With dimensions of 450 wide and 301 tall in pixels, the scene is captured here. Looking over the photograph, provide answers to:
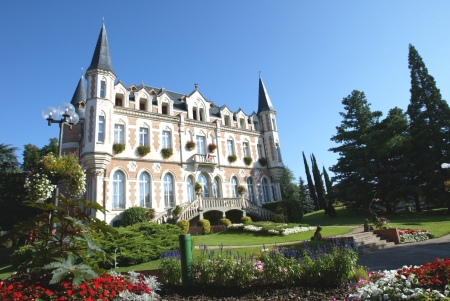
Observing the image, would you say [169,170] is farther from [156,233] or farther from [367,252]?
[367,252]

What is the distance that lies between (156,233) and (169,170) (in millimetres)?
12522

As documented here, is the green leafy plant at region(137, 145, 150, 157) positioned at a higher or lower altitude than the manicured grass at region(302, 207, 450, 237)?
higher

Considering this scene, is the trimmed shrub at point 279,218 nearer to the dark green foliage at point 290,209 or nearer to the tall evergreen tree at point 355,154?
the dark green foliage at point 290,209

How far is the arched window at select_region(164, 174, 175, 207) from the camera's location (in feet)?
73.6

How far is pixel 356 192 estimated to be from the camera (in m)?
26.9

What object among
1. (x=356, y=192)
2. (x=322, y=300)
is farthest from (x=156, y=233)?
(x=356, y=192)

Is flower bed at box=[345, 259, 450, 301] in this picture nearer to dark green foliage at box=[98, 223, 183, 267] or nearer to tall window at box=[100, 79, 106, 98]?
dark green foliage at box=[98, 223, 183, 267]

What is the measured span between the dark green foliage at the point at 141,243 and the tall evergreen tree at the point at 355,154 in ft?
70.5

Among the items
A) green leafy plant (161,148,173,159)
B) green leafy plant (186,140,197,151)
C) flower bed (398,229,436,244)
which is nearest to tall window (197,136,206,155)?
green leafy plant (186,140,197,151)

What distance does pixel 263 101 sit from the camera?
32.0 meters

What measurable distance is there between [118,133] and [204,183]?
8.77 m

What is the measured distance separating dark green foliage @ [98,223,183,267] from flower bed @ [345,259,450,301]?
718 cm

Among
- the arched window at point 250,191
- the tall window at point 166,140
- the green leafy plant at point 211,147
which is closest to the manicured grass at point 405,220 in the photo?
the arched window at point 250,191

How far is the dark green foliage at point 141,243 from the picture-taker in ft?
30.6
